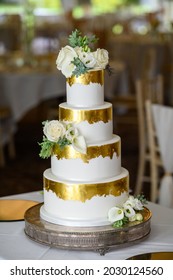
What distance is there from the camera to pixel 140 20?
13594 millimetres

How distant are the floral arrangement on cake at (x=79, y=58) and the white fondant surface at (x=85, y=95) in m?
0.05

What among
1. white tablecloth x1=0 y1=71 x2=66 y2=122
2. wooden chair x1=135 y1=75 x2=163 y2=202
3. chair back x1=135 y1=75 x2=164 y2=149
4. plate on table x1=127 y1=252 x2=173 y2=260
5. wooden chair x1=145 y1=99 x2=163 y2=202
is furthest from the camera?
white tablecloth x1=0 y1=71 x2=66 y2=122

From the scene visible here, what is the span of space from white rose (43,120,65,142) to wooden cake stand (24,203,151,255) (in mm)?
295

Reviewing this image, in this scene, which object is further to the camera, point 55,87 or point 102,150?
point 55,87

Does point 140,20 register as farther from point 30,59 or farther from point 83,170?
point 83,170

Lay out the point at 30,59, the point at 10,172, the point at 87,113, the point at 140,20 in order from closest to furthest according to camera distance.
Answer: the point at 87,113
the point at 10,172
the point at 30,59
the point at 140,20

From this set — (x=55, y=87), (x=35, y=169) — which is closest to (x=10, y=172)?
(x=35, y=169)

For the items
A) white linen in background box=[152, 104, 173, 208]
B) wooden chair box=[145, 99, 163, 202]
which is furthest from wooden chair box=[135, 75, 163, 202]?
white linen in background box=[152, 104, 173, 208]

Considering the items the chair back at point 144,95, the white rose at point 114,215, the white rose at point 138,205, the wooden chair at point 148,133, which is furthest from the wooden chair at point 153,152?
the white rose at point 114,215

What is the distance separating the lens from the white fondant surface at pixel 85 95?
237 cm

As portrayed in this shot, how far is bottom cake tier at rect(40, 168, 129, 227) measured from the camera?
2.36 metres

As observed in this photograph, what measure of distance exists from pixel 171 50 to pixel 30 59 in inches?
124

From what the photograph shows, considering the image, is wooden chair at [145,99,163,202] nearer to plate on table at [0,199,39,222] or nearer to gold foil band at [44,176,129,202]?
plate on table at [0,199,39,222]

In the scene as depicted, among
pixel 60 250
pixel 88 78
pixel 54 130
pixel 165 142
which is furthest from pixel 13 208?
pixel 165 142
